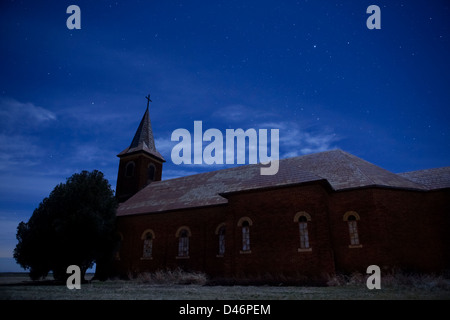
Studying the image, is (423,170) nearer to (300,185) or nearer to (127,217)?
(300,185)

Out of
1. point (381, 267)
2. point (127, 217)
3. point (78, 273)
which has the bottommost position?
point (78, 273)

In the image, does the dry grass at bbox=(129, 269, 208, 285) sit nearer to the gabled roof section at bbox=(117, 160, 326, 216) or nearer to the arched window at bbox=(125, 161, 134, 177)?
the gabled roof section at bbox=(117, 160, 326, 216)

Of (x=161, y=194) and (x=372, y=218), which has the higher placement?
(x=161, y=194)

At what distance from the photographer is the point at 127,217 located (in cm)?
2677

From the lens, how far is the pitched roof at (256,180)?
731 inches

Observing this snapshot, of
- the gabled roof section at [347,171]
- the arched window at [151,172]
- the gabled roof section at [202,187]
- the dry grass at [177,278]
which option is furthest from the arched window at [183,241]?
the arched window at [151,172]

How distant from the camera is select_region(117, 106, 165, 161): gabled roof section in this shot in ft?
113

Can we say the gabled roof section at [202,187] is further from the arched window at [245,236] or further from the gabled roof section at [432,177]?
the gabled roof section at [432,177]

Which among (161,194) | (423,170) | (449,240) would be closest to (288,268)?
(449,240)

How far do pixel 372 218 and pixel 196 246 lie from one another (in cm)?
1293

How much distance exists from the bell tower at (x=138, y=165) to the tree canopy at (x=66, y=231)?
31.8 feet

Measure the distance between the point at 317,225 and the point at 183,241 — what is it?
1166 cm

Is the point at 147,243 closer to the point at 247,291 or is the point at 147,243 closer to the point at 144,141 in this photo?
the point at 144,141
